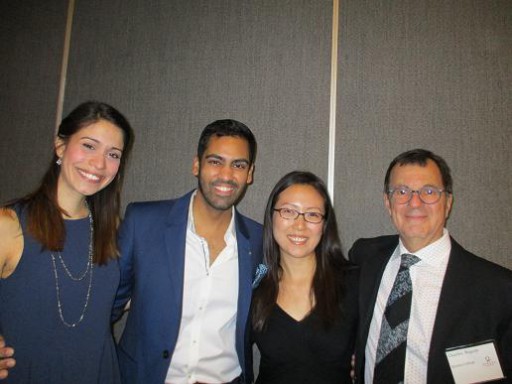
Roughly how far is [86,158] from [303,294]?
→ 1.36 m

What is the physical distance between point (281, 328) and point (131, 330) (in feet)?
2.77

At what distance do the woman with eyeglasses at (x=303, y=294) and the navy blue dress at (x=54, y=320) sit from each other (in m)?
0.79

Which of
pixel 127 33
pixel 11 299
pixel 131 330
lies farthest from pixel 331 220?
pixel 127 33

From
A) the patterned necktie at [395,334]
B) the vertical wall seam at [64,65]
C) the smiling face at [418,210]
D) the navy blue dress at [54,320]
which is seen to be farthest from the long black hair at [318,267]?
the vertical wall seam at [64,65]

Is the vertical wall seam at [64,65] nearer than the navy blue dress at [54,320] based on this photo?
No

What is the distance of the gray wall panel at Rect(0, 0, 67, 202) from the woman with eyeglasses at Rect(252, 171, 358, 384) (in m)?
Result: 2.01

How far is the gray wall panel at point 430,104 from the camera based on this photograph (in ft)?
6.52

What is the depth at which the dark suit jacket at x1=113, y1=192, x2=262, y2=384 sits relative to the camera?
1.54m

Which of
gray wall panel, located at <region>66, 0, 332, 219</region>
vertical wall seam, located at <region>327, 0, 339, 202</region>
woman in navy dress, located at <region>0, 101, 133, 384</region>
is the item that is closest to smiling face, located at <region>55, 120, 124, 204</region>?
woman in navy dress, located at <region>0, 101, 133, 384</region>

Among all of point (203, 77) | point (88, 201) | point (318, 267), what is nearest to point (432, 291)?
point (318, 267)

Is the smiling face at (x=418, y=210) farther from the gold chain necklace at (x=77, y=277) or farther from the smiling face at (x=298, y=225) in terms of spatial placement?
the gold chain necklace at (x=77, y=277)

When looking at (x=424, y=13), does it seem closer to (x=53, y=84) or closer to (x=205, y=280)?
(x=205, y=280)

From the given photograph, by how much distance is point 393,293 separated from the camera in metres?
1.51

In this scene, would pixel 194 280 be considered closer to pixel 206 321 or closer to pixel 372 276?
pixel 206 321
